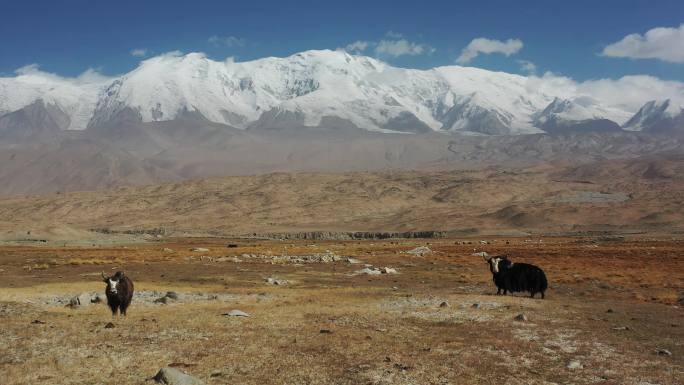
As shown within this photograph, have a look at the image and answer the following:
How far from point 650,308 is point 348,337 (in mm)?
15686

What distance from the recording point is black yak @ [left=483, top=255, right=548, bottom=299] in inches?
1213

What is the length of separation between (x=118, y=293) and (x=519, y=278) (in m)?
19.3

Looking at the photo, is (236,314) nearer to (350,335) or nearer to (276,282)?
(350,335)

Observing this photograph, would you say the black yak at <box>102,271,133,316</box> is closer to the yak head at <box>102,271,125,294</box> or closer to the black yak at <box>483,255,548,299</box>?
the yak head at <box>102,271,125,294</box>

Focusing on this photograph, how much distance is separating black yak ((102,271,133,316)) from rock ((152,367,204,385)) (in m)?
11.3

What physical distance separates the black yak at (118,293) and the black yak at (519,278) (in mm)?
18470

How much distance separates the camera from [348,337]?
1892 centimetres

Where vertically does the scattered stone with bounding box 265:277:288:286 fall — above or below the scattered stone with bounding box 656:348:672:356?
below

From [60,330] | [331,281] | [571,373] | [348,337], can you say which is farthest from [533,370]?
[331,281]

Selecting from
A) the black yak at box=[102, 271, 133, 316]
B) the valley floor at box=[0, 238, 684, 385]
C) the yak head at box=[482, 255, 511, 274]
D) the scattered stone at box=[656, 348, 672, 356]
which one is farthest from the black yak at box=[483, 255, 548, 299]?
the black yak at box=[102, 271, 133, 316]

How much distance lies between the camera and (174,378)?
13.1 meters

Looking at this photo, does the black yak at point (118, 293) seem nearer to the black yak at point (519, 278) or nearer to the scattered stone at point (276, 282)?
the scattered stone at point (276, 282)

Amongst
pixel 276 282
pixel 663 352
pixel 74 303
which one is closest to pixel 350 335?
pixel 663 352

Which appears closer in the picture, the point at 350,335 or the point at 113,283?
the point at 350,335
